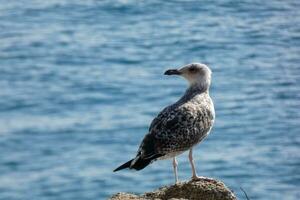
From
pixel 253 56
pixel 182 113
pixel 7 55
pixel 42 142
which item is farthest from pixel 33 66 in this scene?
pixel 182 113

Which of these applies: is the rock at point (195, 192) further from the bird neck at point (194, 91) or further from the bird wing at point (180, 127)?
the bird neck at point (194, 91)

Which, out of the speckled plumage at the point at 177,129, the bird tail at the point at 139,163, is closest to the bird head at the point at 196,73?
the speckled plumage at the point at 177,129

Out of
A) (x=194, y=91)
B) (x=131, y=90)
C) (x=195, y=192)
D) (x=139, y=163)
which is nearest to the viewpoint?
(x=195, y=192)

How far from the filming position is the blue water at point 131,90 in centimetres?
3102

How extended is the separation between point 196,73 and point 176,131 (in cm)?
101

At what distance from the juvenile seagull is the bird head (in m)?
0.15

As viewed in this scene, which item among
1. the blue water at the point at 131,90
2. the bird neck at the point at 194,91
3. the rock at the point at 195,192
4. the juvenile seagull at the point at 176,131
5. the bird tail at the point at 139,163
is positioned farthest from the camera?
the blue water at the point at 131,90

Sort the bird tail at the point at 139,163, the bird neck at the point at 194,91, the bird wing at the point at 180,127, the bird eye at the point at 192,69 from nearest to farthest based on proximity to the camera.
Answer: the bird tail at the point at 139,163, the bird wing at the point at 180,127, the bird neck at the point at 194,91, the bird eye at the point at 192,69

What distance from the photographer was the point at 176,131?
11773 mm

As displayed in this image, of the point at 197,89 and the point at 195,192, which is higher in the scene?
the point at 197,89

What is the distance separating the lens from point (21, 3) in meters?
42.6

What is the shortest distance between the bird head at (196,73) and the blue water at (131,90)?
16.5 metres

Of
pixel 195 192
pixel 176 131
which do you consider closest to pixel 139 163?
pixel 176 131

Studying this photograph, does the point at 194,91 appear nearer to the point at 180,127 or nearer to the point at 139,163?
the point at 180,127
